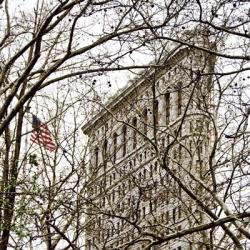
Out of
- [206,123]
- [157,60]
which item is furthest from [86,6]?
[206,123]

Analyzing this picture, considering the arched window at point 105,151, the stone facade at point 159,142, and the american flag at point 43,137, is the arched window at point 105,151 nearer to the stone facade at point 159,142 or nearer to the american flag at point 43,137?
the stone facade at point 159,142

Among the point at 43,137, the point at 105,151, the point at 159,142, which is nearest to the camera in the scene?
the point at 159,142

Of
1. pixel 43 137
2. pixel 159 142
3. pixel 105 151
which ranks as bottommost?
pixel 159 142

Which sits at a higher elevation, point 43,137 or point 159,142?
point 43,137

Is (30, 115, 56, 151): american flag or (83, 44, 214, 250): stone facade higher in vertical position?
(30, 115, 56, 151): american flag

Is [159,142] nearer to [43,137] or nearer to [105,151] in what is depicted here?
[43,137]

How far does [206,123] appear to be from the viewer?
666 inches

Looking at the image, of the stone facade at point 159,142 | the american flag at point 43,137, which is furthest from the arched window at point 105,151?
the american flag at point 43,137

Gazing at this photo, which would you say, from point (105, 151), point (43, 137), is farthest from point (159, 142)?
point (105, 151)

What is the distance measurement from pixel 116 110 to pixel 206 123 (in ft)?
10.2

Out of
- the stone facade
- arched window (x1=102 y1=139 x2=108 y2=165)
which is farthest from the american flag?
arched window (x1=102 y1=139 x2=108 y2=165)

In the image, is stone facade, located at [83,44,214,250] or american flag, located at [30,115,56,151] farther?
american flag, located at [30,115,56,151]

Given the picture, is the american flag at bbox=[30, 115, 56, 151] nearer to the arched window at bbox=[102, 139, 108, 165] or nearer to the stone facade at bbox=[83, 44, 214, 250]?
the stone facade at bbox=[83, 44, 214, 250]

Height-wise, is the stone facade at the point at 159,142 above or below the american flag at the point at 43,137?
below
